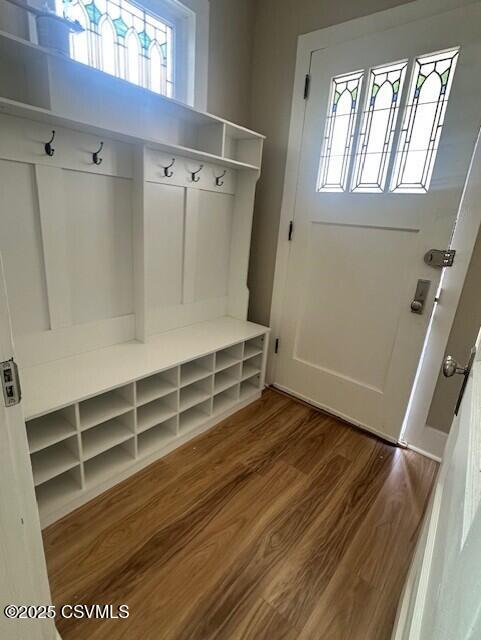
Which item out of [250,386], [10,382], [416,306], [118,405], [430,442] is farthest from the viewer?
[250,386]

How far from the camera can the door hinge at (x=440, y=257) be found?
1639 mm

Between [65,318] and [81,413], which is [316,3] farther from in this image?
[81,413]

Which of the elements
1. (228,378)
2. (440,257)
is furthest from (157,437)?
(440,257)

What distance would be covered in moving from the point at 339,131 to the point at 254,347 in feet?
4.73

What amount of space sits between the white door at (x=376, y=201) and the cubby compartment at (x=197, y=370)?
69 centimetres

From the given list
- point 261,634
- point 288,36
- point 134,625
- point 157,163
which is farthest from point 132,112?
point 261,634

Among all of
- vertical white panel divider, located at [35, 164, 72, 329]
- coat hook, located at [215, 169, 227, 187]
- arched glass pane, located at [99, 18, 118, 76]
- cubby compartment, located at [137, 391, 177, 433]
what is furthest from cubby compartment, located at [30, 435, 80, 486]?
arched glass pane, located at [99, 18, 118, 76]

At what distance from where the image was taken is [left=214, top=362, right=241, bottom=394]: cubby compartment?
2.10 metres

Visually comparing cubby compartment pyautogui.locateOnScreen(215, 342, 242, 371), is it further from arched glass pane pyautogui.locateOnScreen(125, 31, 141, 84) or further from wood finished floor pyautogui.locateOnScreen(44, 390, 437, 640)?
arched glass pane pyautogui.locateOnScreen(125, 31, 141, 84)

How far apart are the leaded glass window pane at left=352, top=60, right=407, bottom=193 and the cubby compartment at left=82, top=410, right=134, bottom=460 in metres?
1.77

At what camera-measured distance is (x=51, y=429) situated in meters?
1.35

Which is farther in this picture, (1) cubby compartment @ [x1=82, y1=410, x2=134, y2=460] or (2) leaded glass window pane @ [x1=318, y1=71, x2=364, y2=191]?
(2) leaded glass window pane @ [x1=318, y1=71, x2=364, y2=191]

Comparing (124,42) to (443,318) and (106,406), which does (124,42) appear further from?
(443,318)

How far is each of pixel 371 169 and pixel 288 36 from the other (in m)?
0.99
